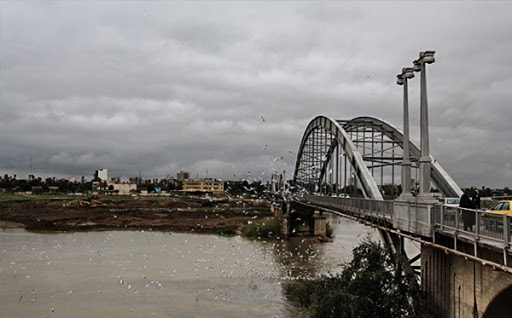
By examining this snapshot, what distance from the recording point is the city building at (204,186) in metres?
155

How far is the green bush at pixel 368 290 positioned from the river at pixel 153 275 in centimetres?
483

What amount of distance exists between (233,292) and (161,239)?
2595 cm

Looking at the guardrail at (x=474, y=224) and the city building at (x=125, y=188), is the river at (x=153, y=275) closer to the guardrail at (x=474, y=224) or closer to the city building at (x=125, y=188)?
the guardrail at (x=474, y=224)

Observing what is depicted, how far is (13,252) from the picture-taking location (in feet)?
123

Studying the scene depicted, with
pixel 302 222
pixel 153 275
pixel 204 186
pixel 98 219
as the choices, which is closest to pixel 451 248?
pixel 153 275

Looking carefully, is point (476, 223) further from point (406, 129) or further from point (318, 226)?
point (318, 226)

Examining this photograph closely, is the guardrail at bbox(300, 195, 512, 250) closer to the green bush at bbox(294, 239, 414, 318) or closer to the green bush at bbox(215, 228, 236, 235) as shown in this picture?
the green bush at bbox(294, 239, 414, 318)

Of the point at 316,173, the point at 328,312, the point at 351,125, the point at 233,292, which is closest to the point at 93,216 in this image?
the point at 316,173

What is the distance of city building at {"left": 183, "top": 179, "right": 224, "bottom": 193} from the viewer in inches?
6117

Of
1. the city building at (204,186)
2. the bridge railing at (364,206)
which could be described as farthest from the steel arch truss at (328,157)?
the city building at (204,186)

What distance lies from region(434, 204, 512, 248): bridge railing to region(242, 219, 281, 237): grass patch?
1679 inches

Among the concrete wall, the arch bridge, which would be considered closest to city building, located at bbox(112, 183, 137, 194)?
the arch bridge

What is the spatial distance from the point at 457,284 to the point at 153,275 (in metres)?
19.9

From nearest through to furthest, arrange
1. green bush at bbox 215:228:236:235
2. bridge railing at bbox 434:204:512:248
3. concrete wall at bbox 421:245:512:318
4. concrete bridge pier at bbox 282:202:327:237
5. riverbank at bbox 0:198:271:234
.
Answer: bridge railing at bbox 434:204:512:248, concrete wall at bbox 421:245:512:318, concrete bridge pier at bbox 282:202:327:237, green bush at bbox 215:228:236:235, riverbank at bbox 0:198:271:234
